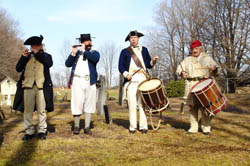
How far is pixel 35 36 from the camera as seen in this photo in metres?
6.11

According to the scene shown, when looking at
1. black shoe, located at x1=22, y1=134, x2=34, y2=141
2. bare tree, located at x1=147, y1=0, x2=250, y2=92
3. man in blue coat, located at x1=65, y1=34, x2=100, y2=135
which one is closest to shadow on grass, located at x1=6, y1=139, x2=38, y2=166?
black shoe, located at x1=22, y1=134, x2=34, y2=141

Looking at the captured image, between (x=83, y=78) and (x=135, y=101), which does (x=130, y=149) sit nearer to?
(x=135, y=101)

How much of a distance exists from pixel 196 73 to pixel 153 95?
4.07ft

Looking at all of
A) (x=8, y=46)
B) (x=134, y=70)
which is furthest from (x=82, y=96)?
(x=8, y=46)

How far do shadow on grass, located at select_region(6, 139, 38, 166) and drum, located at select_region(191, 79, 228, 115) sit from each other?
→ 3.42 m

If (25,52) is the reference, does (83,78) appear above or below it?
below

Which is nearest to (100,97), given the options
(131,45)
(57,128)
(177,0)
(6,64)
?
(57,128)

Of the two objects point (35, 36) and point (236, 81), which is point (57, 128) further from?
point (236, 81)

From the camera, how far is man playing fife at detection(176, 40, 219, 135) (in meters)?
6.60

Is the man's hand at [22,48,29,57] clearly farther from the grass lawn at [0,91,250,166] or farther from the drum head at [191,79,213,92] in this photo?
the drum head at [191,79,213,92]

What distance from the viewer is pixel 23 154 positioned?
15.9ft

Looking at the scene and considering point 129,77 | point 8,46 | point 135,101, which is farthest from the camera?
point 8,46

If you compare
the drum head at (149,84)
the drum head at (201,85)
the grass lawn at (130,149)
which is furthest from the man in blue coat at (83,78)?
the drum head at (201,85)

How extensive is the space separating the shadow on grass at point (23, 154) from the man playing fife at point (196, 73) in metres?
3.45
